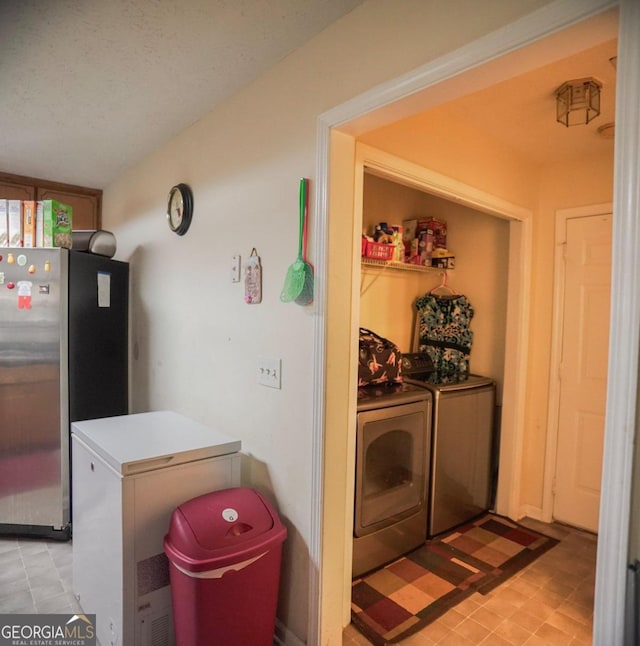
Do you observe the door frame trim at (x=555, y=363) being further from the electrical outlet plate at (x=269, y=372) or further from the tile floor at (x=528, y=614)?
the electrical outlet plate at (x=269, y=372)

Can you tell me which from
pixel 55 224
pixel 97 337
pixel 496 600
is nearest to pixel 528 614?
pixel 496 600


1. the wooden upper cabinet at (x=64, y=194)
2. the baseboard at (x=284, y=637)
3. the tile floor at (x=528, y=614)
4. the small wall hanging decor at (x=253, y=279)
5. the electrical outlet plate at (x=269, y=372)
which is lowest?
the tile floor at (x=528, y=614)

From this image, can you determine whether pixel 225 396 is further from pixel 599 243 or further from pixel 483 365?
pixel 599 243

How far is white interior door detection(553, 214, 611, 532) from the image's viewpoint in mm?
2732

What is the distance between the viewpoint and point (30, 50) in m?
1.75

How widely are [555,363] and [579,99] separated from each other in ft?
5.44

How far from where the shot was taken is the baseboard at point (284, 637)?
5.68 ft

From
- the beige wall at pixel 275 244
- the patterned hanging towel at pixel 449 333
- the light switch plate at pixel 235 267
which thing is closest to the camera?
the beige wall at pixel 275 244

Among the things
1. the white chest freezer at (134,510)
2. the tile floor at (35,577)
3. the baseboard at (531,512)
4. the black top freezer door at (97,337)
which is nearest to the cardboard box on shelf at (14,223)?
the black top freezer door at (97,337)

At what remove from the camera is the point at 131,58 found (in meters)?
1.80

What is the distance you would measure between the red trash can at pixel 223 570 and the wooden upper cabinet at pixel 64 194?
10.3ft

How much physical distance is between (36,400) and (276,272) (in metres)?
1.88

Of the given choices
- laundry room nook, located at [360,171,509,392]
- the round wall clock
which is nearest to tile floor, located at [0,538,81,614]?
the round wall clock
